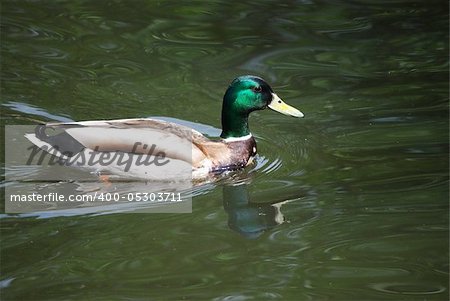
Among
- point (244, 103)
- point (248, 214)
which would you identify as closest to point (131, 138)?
point (244, 103)

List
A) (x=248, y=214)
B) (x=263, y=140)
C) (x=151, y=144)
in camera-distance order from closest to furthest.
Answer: (x=248, y=214)
(x=151, y=144)
(x=263, y=140)

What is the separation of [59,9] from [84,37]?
37.7 inches

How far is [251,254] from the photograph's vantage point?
6.64 m

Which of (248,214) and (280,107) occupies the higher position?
(280,107)

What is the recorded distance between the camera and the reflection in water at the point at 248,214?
7207 mm

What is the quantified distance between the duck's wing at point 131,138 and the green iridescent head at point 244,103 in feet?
1.62

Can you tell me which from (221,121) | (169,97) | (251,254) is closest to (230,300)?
(251,254)

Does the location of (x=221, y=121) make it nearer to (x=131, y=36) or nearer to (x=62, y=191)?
(x=62, y=191)

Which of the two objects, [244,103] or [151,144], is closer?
[151,144]

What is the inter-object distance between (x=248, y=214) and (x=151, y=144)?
3.85ft

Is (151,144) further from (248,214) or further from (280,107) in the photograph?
(280,107)

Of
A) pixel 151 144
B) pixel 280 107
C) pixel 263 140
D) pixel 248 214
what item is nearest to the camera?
pixel 248 214

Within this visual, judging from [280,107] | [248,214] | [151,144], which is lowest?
[248,214]

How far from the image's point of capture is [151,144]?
8.18m
